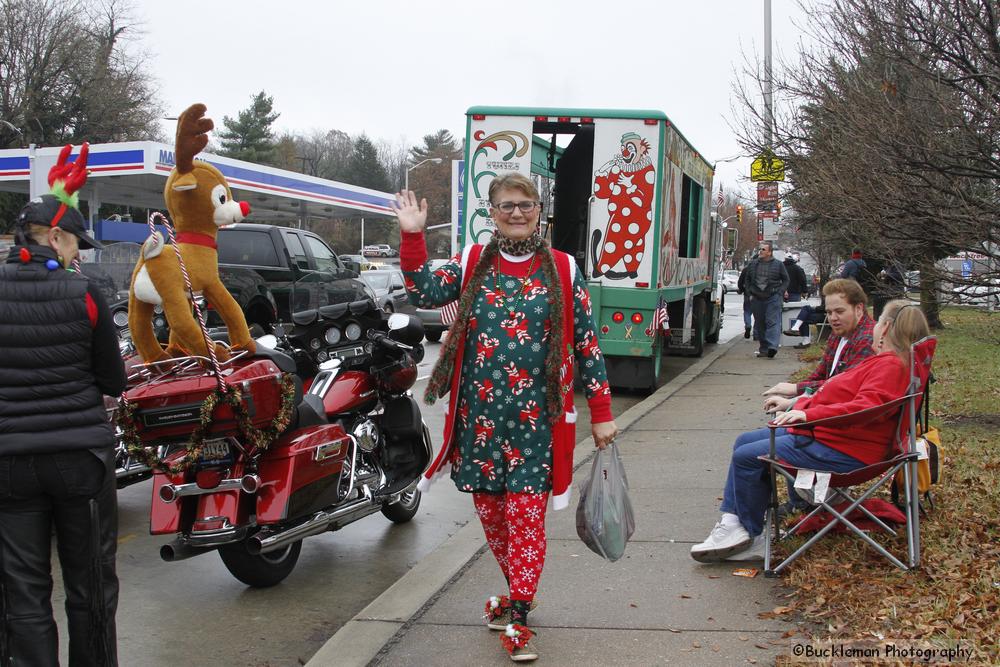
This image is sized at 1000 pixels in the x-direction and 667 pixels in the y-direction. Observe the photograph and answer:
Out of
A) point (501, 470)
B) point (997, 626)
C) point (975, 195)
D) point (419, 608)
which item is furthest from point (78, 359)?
point (975, 195)

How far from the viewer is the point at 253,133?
75.8 metres

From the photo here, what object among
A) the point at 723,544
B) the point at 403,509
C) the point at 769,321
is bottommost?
the point at 403,509

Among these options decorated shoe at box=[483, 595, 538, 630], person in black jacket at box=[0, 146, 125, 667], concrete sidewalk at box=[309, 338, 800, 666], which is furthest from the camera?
decorated shoe at box=[483, 595, 538, 630]

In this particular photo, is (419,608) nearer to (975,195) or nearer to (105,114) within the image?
(975,195)

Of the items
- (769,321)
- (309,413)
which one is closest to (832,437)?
(309,413)

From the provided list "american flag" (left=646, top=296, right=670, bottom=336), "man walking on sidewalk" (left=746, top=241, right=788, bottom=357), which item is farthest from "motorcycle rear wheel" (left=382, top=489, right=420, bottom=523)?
"man walking on sidewalk" (left=746, top=241, right=788, bottom=357)

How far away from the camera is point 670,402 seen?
1122cm

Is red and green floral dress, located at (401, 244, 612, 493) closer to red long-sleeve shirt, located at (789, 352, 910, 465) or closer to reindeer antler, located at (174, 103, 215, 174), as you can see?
red long-sleeve shirt, located at (789, 352, 910, 465)

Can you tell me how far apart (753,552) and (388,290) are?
17474 millimetres

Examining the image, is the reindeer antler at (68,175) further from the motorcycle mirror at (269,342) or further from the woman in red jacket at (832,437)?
the woman in red jacket at (832,437)

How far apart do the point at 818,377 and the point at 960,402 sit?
15.4 ft

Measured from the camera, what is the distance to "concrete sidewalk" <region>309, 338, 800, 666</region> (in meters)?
4.00

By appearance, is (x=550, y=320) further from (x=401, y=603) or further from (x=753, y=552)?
(x=753, y=552)

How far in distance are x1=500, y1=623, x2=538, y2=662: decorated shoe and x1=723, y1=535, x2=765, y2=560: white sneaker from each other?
142 centimetres
